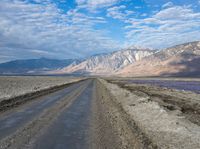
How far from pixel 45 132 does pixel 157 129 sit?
5624 mm

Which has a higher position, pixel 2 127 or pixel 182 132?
pixel 2 127

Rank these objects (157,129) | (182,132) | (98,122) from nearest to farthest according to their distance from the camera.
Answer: (182,132)
(157,129)
(98,122)

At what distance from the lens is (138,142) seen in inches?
452

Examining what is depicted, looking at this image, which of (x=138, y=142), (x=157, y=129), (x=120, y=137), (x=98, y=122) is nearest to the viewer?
(x=138, y=142)

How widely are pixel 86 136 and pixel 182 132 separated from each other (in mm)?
4594

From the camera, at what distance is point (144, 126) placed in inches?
604

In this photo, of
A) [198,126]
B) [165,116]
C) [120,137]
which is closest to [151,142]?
[120,137]

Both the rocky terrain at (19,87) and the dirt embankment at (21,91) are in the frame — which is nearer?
the dirt embankment at (21,91)

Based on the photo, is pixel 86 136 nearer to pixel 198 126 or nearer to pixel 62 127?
pixel 62 127

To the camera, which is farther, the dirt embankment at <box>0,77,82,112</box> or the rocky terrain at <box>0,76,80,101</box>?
the rocky terrain at <box>0,76,80,101</box>

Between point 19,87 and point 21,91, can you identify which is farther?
point 19,87

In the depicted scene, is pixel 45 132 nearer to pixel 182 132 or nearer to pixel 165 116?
pixel 182 132

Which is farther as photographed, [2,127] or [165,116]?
[165,116]

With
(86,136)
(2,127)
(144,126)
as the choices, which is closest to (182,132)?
(144,126)
